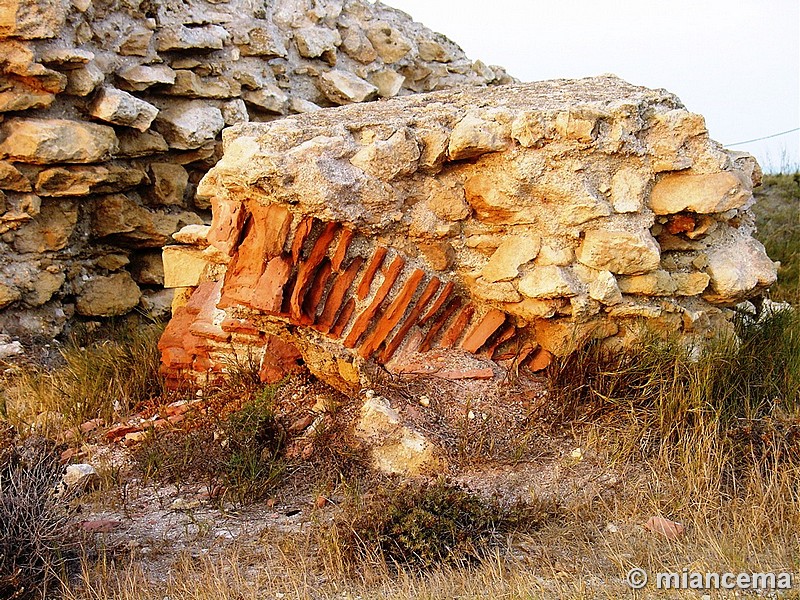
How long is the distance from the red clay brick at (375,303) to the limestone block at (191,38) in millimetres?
3984

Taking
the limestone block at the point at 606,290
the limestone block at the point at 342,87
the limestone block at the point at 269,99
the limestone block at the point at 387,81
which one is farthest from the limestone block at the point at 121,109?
the limestone block at the point at 606,290

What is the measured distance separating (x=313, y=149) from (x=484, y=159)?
33.2 inches

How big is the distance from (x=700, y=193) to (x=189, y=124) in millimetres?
4536

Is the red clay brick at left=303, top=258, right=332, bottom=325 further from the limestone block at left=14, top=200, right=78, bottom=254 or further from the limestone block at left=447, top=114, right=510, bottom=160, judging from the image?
the limestone block at left=14, top=200, right=78, bottom=254

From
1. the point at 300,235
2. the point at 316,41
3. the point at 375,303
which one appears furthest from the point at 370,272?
the point at 316,41

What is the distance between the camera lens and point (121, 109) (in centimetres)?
665

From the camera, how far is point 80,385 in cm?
521

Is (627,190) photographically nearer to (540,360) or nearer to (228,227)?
(540,360)

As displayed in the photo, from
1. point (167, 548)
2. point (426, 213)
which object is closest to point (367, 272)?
point (426, 213)

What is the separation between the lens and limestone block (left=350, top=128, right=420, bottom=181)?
4.16 m

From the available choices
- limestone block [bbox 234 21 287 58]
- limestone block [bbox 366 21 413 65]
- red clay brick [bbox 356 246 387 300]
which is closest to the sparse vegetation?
red clay brick [bbox 356 246 387 300]

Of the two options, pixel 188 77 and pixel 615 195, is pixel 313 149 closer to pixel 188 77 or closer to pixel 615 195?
pixel 615 195

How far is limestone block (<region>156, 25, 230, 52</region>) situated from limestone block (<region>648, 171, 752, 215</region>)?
451cm

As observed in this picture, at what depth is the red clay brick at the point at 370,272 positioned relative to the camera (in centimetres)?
420
